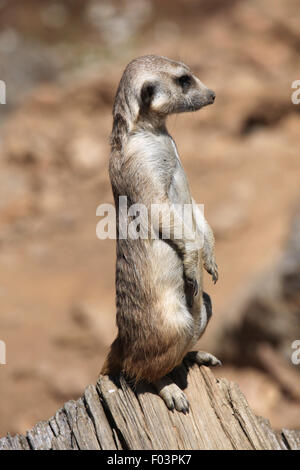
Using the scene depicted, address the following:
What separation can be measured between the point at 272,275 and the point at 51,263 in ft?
15.5

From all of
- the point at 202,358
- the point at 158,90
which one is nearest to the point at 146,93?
the point at 158,90

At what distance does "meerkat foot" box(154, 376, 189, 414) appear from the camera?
3.28 meters

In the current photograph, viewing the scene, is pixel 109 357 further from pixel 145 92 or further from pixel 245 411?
pixel 145 92

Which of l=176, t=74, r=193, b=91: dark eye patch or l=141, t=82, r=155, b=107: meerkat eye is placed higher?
l=176, t=74, r=193, b=91: dark eye patch

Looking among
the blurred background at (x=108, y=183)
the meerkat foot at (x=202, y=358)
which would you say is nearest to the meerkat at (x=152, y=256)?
the meerkat foot at (x=202, y=358)

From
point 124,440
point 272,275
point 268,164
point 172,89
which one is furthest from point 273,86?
point 124,440

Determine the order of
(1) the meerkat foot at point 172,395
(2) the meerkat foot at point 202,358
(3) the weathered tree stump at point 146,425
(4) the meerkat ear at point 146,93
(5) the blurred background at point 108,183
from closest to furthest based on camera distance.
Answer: (3) the weathered tree stump at point 146,425 < (1) the meerkat foot at point 172,395 < (4) the meerkat ear at point 146,93 < (2) the meerkat foot at point 202,358 < (5) the blurred background at point 108,183

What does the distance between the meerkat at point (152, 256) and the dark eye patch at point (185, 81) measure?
3.3 inches

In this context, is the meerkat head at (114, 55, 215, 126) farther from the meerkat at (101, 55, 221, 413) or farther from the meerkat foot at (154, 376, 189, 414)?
the meerkat foot at (154, 376, 189, 414)

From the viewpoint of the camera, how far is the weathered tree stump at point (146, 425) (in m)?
3.14

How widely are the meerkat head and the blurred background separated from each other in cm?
329

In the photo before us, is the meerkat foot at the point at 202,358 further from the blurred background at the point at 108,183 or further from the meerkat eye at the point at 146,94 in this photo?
the blurred background at the point at 108,183

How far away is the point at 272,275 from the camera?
22.0ft

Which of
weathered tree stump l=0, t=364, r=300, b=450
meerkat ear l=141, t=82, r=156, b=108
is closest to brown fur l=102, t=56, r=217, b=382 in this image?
meerkat ear l=141, t=82, r=156, b=108
